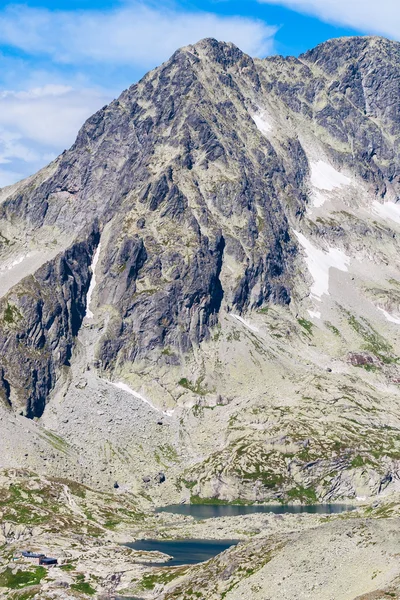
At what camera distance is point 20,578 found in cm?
15675

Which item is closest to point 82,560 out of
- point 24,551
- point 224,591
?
point 24,551

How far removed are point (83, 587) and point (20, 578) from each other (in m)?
14.7

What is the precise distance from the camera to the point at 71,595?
14125 cm

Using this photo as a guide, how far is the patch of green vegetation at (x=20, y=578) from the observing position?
152875 mm

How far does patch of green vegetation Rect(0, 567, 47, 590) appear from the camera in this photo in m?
153

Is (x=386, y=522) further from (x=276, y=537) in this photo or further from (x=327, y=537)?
(x=276, y=537)

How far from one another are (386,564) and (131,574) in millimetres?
66145

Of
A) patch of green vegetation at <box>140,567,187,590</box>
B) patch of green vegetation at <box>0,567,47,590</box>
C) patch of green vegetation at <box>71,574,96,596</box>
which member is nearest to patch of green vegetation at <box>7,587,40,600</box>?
patch of green vegetation at <box>0,567,47,590</box>

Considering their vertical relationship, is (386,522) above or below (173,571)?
above

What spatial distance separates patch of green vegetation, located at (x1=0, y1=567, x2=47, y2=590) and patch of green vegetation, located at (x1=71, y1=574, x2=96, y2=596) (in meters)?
7.44

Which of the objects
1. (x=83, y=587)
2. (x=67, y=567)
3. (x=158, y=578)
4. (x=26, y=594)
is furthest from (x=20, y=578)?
(x=158, y=578)

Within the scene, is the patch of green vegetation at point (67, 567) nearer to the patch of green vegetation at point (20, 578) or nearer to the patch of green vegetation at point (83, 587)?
the patch of green vegetation at point (20, 578)

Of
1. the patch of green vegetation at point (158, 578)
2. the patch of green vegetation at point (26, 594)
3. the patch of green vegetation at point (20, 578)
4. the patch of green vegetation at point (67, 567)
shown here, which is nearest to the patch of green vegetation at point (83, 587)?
the patch of green vegetation at point (26, 594)

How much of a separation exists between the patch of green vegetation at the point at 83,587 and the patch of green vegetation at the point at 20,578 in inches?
293
